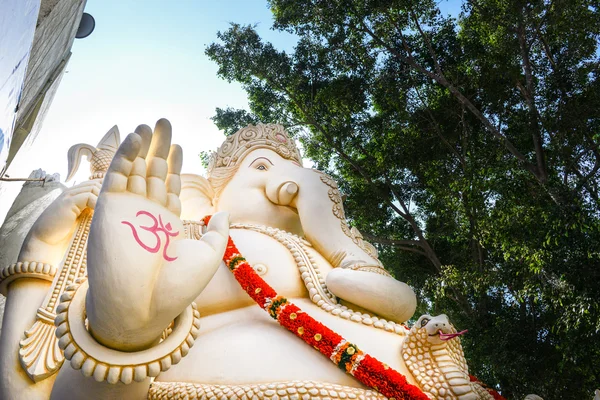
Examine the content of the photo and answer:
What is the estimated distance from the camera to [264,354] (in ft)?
5.82

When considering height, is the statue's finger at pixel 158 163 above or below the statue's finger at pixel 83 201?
above

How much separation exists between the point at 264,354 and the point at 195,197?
4.50ft

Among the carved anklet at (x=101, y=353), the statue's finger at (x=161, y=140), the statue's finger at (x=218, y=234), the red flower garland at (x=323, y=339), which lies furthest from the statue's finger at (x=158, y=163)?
the red flower garland at (x=323, y=339)

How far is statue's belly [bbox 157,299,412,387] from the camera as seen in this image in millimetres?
1713

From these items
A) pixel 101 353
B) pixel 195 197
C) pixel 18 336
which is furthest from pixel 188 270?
pixel 195 197

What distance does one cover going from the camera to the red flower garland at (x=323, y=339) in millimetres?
1677

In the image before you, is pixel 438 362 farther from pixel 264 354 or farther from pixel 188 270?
pixel 188 270

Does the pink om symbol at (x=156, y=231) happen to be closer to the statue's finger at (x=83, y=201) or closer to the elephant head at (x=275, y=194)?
the statue's finger at (x=83, y=201)

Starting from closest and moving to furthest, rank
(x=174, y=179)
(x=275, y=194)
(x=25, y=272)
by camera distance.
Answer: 1. (x=174, y=179)
2. (x=25, y=272)
3. (x=275, y=194)

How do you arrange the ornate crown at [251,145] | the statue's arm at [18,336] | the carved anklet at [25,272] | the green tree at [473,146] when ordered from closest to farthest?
the statue's arm at [18,336]
the carved anklet at [25,272]
the ornate crown at [251,145]
the green tree at [473,146]

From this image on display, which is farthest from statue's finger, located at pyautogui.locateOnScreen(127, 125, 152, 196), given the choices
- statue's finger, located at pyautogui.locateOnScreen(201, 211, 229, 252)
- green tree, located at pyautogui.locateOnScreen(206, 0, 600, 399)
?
green tree, located at pyautogui.locateOnScreen(206, 0, 600, 399)

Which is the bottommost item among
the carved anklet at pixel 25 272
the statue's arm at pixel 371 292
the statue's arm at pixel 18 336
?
the statue's arm at pixel 18 336

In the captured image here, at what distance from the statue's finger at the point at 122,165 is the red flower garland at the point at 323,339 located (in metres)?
0.73

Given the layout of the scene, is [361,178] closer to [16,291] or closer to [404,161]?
[404,161]
